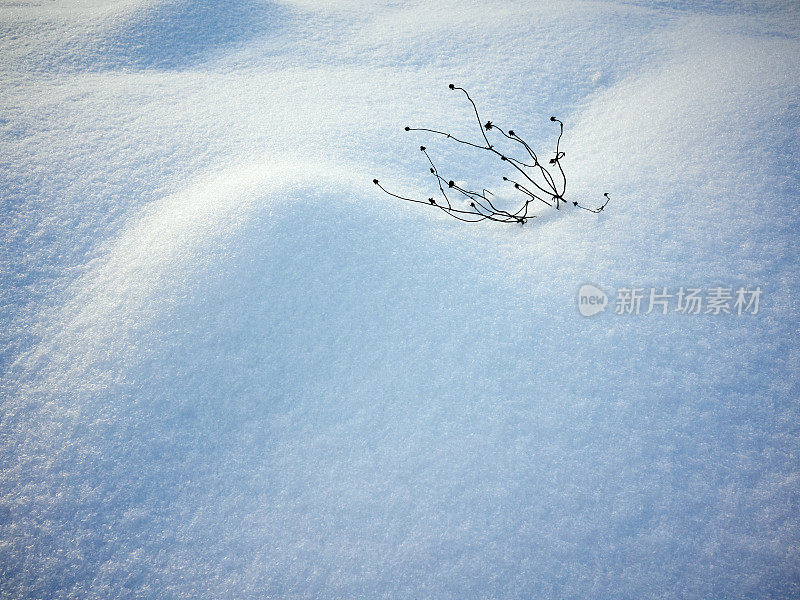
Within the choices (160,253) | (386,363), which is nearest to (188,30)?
(160,253)

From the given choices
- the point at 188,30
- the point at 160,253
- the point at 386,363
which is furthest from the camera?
the point at 188,30

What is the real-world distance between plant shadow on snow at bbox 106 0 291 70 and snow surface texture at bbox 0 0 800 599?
2.06 ft

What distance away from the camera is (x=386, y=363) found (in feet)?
3.51

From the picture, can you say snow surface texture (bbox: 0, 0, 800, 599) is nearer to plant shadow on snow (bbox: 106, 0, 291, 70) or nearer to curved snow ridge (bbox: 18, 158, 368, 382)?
curved snow ridge (bbox: 18, 158, 368, 382)

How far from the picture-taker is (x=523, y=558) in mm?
852

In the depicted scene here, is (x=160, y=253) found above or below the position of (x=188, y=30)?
below

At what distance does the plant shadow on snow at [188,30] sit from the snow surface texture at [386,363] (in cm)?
63

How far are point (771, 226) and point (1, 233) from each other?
228 cm

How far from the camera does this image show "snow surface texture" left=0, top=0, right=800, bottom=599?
33.9 inches

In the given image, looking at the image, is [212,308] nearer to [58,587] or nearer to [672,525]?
[58,587]

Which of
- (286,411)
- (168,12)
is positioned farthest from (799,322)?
(168,12)

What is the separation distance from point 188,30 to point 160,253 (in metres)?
1.83

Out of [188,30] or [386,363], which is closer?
[386,363]

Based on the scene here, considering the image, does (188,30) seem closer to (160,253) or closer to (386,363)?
(160,253)
